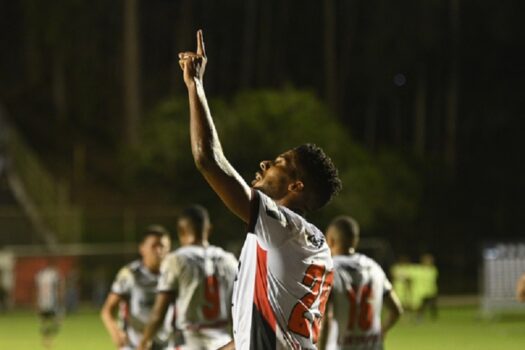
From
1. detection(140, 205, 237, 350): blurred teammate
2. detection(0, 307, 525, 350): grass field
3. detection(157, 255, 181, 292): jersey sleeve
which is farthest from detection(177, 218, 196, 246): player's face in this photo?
detection(0, 307, 525, 350): grass field

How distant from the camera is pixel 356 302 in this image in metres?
9.98

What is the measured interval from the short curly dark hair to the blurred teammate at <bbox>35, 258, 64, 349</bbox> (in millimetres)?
18993

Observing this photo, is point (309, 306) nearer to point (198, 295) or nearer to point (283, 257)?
point (283, 257)

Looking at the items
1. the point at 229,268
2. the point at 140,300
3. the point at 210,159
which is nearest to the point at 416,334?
the point at 140,300

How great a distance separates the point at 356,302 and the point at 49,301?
2327cm

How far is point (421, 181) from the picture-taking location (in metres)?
50.8

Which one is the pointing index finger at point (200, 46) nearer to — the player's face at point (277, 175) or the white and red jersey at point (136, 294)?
the player's face at point (277, 175)

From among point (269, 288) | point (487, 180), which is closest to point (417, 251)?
point (487, 180)

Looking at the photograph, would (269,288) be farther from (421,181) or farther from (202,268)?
(421,181)

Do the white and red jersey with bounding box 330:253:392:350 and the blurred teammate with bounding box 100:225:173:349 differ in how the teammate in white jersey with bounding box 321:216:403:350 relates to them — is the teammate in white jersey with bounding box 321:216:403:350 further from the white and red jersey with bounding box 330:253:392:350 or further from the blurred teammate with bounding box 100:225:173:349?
the blurred teammate with bounding box 100:225:173:349

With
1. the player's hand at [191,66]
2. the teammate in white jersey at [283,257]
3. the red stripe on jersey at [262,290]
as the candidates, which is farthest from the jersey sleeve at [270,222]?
the player's hand at [191,66]

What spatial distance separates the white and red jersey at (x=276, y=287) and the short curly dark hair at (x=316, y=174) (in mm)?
128

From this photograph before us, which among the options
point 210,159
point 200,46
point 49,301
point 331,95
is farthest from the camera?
point 331,95

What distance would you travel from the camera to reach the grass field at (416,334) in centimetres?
2418
